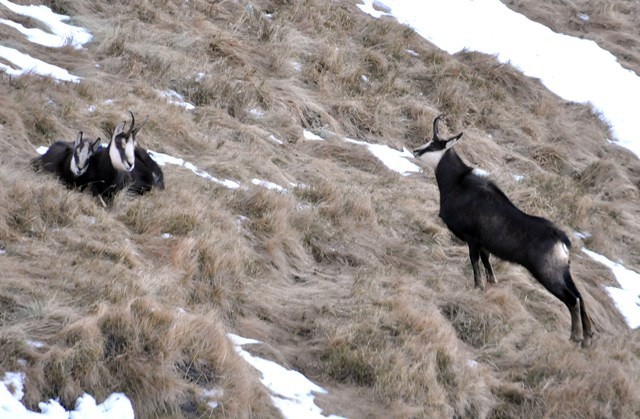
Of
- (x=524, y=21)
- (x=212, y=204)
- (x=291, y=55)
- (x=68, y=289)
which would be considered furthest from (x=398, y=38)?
(x=68, y=289)

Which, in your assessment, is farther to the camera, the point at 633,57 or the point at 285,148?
the point at 633,57

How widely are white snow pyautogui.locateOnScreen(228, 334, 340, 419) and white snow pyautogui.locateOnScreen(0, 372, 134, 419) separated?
1271mm

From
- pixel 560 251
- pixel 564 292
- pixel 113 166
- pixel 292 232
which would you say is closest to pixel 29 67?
pixel 113 166

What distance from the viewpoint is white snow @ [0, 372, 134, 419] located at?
5500 mm

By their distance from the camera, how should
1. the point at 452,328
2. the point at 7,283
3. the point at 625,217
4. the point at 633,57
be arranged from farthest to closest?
the point at 633,57 → the point at 625,217 → the point at 452,328 → the point at 7,283

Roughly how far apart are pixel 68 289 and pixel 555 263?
533 cm

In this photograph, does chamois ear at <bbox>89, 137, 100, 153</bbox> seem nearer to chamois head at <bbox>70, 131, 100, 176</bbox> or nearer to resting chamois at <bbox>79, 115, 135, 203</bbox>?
resting chamois at <bbox>79, 115, 135, 203</bbox>

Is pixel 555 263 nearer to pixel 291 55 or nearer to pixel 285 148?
pixel 285 148

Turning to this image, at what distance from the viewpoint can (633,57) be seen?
22641 millimetres

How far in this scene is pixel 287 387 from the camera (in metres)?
7.07

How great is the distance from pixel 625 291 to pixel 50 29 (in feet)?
30.4

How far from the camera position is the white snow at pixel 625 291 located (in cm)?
1199

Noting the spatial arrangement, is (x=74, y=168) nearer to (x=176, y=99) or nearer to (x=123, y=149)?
(x=123, y=149)

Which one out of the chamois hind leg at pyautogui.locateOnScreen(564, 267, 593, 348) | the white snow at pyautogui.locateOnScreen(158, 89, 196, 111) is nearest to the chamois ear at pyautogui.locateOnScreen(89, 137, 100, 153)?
the white snow at pyautogui.locateOnScreen(158, 89, 196, 111)
